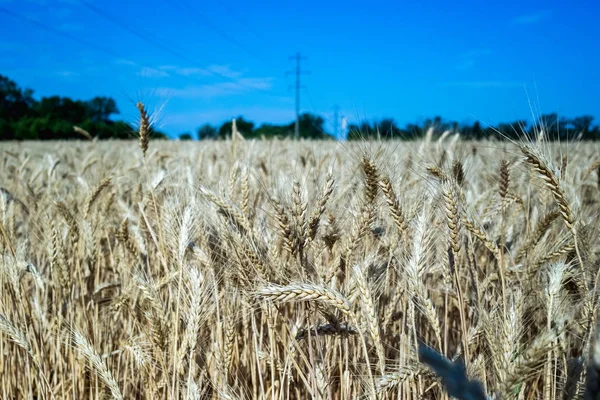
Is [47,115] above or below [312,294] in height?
above

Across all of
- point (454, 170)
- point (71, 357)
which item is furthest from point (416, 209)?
point (71, 357)

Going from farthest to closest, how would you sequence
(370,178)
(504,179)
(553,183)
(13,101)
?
(13,101) → (504,179) → (370,178) → (553,183)

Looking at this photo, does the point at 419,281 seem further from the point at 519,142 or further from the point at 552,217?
the point at 552,217

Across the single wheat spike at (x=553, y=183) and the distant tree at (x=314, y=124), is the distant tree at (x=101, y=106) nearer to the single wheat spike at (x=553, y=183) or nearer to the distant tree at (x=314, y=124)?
the distant tree at (x=314, y=124)

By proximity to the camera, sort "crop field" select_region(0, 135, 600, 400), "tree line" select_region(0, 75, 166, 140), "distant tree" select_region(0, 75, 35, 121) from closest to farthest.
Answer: "crop field" select_region(0, 135, 600, 400) < "tree line" select_region(0, 75, 166, 140) < "distant tree" select_region(0, 75, 35, 121)

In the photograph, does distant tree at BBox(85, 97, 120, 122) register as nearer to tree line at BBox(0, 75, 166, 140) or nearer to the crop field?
tree line at BBox(0, 75, 166, 140)

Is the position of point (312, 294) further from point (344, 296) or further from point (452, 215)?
point (452, 215)

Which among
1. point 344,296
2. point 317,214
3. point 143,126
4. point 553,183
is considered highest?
point 143,126

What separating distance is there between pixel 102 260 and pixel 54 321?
0.92 meters

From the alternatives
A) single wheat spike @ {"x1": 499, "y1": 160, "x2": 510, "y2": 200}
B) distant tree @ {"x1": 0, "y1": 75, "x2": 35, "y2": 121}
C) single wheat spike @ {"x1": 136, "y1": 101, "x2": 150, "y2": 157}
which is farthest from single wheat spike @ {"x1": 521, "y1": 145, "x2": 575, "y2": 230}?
distant tree @ {"x1": 0, "y1": 75, "x2": 35, "y2": 121}

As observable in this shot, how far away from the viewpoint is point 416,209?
1.91 metres

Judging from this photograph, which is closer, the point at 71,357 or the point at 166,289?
the point at 71,357

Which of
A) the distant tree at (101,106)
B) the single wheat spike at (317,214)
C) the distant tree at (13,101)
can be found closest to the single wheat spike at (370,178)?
the single wheat spike at (317,214)

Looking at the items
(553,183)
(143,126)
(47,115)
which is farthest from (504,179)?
(47,115)
